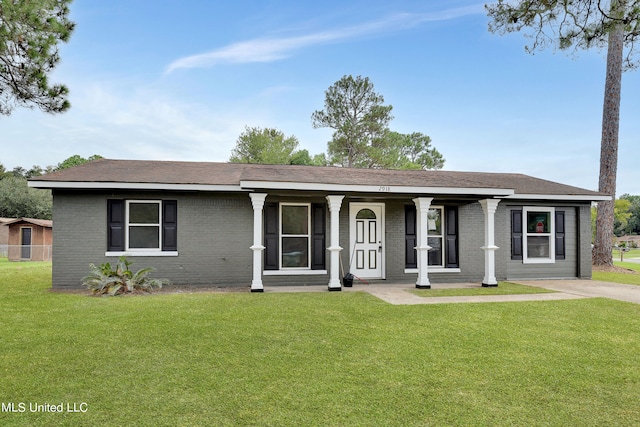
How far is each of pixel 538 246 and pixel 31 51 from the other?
1402 centimetres

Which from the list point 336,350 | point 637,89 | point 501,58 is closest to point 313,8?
point 501,58

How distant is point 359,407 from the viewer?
290 centimetres

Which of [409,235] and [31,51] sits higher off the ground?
[31,51]

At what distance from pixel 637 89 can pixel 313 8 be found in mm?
16516

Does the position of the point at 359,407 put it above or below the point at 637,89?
below

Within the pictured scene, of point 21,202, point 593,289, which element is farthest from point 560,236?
point 21,202

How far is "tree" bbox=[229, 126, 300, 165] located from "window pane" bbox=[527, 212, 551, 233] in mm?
28659

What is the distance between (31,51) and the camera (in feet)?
25.6

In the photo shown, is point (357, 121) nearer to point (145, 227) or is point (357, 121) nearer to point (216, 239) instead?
point (216, 239)

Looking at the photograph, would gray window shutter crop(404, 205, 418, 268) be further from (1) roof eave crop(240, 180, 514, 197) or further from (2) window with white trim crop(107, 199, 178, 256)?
(2) window with white trim crop(107, 199, 178, 256)

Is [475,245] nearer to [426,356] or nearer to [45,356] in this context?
[426,356]

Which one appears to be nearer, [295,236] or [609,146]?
[295,236]

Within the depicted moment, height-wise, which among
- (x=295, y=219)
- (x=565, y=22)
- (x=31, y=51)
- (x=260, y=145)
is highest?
(x=260, y=145)

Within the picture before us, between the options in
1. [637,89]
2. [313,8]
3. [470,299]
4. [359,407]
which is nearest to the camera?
[359,407]
